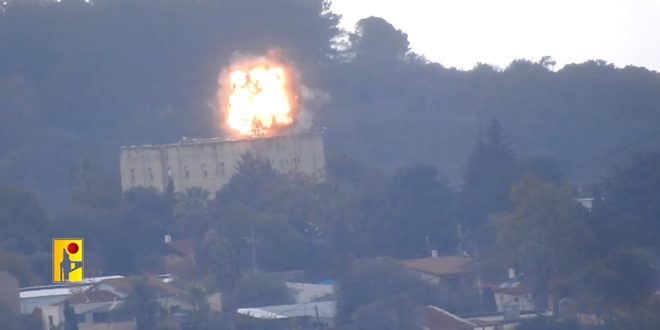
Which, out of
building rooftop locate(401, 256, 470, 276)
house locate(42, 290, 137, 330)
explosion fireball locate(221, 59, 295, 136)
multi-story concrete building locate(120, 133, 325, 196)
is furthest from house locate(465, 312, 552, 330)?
explosion fireball locate(221, 59, 295, 136)

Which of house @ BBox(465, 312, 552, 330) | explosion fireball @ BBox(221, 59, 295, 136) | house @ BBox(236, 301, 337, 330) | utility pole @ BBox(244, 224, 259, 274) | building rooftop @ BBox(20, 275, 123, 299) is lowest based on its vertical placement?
house @ BBox(465, 312, 552, 330)

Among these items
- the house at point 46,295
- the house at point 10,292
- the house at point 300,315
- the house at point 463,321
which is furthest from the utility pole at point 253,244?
the house at point 463,321

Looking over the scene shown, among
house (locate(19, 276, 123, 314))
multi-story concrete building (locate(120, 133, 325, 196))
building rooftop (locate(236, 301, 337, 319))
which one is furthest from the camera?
multi-story concrete building (locate(120, 133, 325, 196))

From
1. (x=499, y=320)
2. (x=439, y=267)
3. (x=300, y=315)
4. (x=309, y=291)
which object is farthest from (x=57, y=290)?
(x=499, y=320)

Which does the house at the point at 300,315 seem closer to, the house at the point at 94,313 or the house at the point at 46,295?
the house at the point at 94,313

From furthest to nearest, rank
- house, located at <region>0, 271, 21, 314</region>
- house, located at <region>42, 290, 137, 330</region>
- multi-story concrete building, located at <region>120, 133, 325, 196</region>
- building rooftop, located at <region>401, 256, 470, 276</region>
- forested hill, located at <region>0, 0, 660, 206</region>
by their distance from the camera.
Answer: forested hill, located at <region>0, 0, 660, 206</region>, multi-story concrete building, located at <region>120, 133, 325, 196</region>, building rooftop, located at <region>401, 256, 470, 276</region>, house, located at <region>0, 271, 21, 314</region>, house, located at <region>42, 290, 137, 330</region>

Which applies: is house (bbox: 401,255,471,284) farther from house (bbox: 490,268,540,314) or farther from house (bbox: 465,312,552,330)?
house (bbox: 465,312,552,330)

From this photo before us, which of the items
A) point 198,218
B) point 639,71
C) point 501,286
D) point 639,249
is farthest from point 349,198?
point 639,71

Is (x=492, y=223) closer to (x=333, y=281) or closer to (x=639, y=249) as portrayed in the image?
(x=333, y=281)
